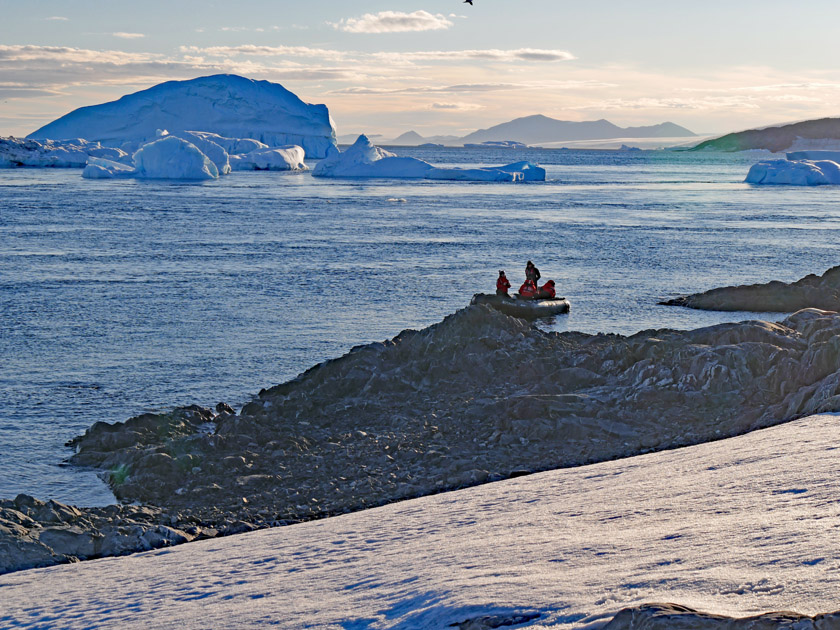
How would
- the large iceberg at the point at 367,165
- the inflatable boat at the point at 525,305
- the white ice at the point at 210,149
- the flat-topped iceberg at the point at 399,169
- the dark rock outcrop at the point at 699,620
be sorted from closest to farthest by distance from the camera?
the dark rock outcrop at the point at 699,620
the inflatable boat at the point at 525,305
the white ice at the point at 210,149
the flat-topped iceberg at the point at 399,169
the large iceberg at the point at 367,165

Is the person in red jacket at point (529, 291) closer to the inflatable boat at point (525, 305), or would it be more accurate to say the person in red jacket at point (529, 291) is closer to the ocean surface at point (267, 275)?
the inflatable boat at point (525, 305)

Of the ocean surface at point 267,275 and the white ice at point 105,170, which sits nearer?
the ocean surface at point 267,275

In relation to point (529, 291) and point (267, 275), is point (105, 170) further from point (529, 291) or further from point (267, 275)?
point (529, 291)

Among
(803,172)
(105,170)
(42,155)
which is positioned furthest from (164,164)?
(803,172)

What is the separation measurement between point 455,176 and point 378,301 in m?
57.3

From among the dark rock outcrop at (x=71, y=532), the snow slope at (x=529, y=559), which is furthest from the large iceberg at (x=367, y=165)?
the snow slope at (x=529, y=559)

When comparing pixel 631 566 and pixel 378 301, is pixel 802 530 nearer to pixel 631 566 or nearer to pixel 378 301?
pixel 631 566

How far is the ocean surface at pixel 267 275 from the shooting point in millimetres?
13148

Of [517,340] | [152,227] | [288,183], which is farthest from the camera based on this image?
[288,183]

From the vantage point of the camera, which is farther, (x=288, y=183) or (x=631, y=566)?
(x=288, y=183)

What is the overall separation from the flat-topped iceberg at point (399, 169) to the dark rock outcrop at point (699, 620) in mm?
73103

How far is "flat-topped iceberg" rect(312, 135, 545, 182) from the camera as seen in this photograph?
3002 inches

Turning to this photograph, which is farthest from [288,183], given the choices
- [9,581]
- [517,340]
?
[9,581]

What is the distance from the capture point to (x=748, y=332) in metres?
13.0
